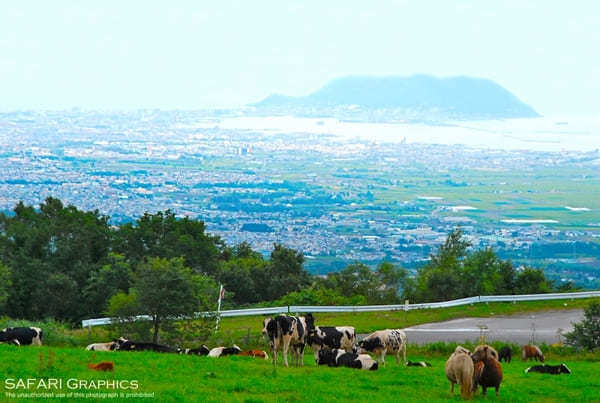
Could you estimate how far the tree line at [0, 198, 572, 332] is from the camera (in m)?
36.3

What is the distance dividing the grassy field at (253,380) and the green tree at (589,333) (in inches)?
218

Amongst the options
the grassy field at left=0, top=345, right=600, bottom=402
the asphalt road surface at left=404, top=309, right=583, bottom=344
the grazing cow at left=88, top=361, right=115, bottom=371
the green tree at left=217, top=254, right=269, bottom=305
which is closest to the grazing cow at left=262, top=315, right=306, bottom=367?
the grassy field at left=0, top=345, right=600, bottom=402

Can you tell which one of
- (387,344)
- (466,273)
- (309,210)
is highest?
(387,344)

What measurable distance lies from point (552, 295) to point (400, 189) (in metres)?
134

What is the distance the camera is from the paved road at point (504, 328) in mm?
27000

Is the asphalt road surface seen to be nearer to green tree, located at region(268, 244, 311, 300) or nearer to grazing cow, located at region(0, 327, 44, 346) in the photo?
grazing cow, located at region(0, 327, 44, 346)

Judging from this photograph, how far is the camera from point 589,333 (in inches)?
939

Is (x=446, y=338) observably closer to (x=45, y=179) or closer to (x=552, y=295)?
(x=552, y=295)

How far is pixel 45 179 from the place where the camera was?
163000 millimetres

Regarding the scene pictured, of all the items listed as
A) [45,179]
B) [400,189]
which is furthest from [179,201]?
[400,189]

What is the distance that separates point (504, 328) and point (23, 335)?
16.1 meters

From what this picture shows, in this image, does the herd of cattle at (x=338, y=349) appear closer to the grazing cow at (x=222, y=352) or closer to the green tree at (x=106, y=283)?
the grazing cow at (x=222, y=352)

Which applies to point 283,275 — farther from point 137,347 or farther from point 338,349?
point 338,349

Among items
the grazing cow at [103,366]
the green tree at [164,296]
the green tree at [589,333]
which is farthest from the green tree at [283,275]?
the grazing cow at [103,366]
